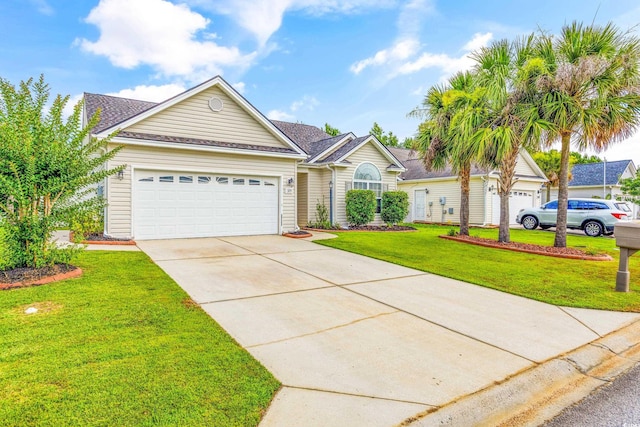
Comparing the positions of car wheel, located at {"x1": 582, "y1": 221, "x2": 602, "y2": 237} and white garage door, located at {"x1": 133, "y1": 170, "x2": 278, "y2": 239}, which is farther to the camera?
car wheel, located at {"x1": 582, "y1": 221, "x2": 602, "y2": 237}

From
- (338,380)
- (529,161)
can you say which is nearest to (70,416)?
(338,380)

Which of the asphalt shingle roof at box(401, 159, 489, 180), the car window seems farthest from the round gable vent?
the car window

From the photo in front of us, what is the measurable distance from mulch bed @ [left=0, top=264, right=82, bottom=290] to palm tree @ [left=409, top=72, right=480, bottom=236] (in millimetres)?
11397

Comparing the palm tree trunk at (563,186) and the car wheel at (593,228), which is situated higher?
the palm tree trunk at (563,186)

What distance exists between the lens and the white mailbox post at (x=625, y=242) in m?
5.81

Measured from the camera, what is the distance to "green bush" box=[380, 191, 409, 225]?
658 inches

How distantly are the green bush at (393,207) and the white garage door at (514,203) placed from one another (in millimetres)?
A: 7467

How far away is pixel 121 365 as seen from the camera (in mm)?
3074

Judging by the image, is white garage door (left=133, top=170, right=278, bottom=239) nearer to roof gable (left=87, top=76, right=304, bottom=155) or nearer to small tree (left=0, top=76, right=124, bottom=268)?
roof gable (left=87, top=76, right=304, bottom=155)

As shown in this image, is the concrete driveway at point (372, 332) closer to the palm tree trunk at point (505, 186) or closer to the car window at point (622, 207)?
the palm tree trunk at point (505, 186)

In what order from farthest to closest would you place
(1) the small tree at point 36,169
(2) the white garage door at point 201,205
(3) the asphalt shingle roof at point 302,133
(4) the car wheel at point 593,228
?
(3) the asphalt shingle roof at point 302,133, (4) the car wheel at point 593,228, (2) the white garage door at point 201,205, (1) the small tree at point 36,169

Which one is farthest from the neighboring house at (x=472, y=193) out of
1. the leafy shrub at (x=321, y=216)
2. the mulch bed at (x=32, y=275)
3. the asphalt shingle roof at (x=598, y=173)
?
the mulch bed at (x=32, y=275)

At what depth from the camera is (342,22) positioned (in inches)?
602

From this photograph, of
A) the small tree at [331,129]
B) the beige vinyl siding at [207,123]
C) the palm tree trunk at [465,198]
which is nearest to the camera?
the beige vinyl siding at [207,123]
